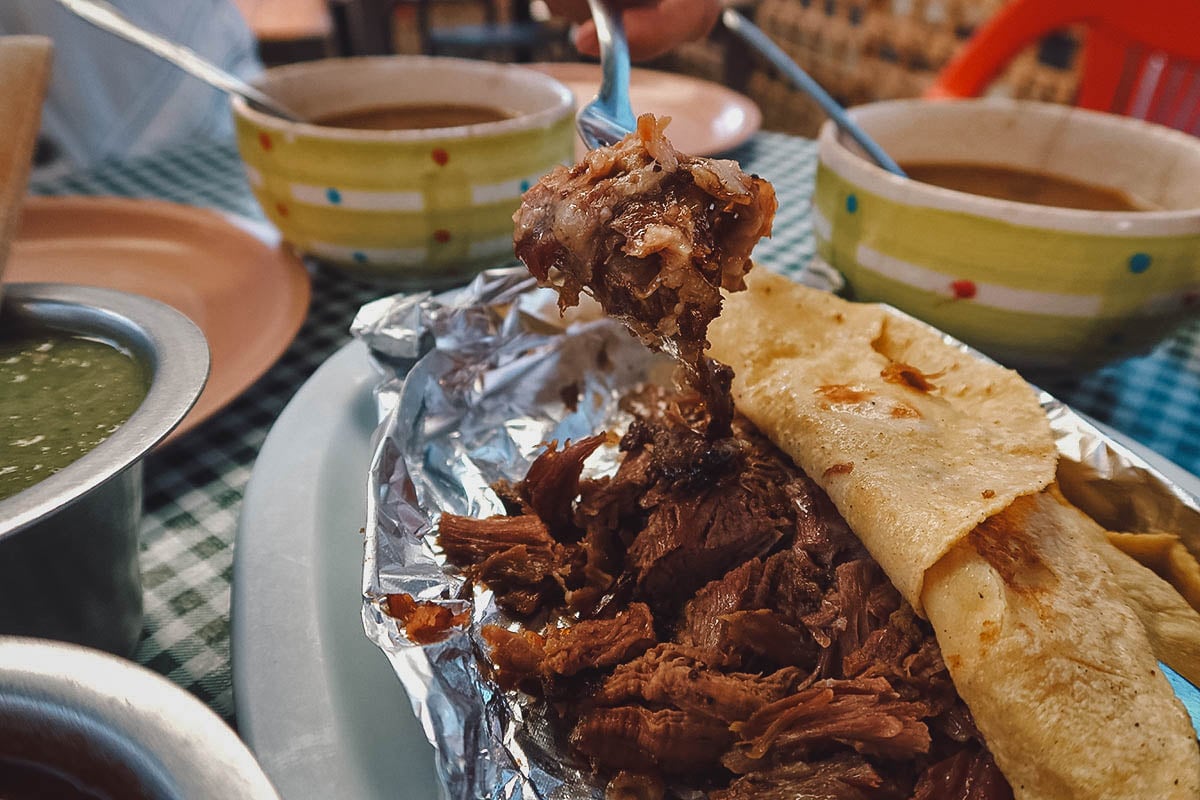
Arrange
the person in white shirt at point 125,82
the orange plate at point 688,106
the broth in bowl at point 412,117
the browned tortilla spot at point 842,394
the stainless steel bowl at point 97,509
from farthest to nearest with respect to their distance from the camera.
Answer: the person in white shirt at point 125,82, the orange plate at point 688,106, the broth in bowl at point 412,117, the browned tortilla spot at point 842,394, the stainless steel bowl at point 97,509

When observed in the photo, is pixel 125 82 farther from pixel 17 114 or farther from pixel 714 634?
pixel 714 634

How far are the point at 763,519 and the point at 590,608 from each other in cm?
26

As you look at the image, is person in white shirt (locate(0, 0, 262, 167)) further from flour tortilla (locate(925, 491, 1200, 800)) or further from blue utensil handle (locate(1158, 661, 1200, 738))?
blue utensil handle (locate(1158, 661, 1200, 738))

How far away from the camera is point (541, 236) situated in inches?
38.8

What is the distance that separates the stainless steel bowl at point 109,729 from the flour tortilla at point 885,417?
72cm

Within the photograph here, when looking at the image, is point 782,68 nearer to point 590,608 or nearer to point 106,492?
point 590,608

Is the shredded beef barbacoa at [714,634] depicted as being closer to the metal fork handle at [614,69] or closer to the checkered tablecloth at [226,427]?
the checkered tablecloth at [226,427]

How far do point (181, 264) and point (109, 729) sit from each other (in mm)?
1381

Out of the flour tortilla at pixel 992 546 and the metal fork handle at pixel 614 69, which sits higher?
the metal fork handle at pixel 614 69

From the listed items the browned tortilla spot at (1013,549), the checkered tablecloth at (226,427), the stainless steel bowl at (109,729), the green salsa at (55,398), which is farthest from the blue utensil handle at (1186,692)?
the green salsa at (55,398)

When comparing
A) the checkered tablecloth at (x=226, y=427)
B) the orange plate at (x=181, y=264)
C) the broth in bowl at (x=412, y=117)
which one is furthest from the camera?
the broth in bowl at (x=412, y=117)

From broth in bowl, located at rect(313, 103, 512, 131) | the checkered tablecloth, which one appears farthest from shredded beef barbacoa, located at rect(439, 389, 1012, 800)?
broth in bowl, located at rect(313, 103, 512, 131)

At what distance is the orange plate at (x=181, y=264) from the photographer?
153 centimetres

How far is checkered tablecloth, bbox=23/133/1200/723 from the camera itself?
3.45 feet
